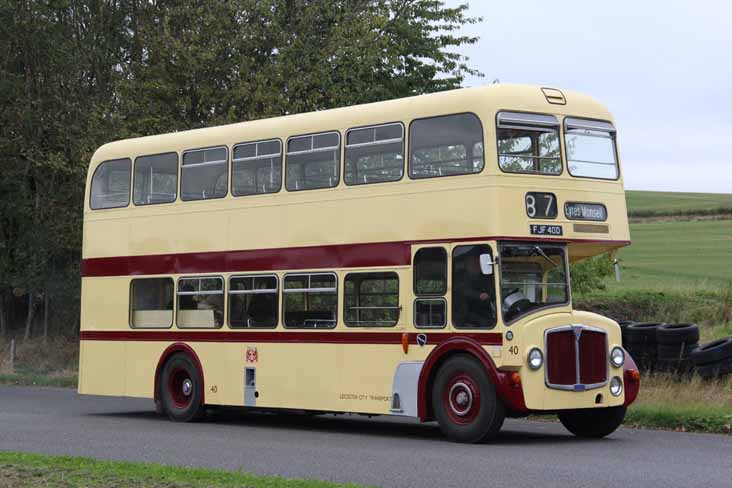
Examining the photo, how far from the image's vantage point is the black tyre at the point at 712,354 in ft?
64.3

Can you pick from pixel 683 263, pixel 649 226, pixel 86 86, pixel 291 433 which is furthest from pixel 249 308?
pixel 649 226

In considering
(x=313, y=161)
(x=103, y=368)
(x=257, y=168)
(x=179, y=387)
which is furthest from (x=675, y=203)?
(x=313, y=161)

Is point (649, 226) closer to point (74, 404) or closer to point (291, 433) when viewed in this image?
point (74, 404)

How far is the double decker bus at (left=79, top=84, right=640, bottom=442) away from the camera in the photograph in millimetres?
15633

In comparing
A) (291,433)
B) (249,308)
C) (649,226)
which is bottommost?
(291,433)

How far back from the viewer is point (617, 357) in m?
16.1

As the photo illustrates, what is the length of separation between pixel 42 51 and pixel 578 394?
79.2 feet

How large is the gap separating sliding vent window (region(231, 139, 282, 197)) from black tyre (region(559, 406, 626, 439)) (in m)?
5.27

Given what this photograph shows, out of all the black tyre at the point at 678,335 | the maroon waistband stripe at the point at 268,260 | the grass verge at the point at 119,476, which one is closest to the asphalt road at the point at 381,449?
the grass verge at the point at 119,476

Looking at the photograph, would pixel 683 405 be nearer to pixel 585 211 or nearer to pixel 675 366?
pixel 675 366

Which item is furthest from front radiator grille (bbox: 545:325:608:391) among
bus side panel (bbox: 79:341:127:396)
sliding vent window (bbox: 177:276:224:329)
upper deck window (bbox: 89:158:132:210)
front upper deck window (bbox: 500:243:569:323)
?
upper deck window (bbox: 89:158:132:210)

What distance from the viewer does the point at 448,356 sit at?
16.0 meters

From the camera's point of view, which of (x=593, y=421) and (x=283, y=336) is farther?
(x=283, y=336)

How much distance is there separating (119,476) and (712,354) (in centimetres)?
1084
